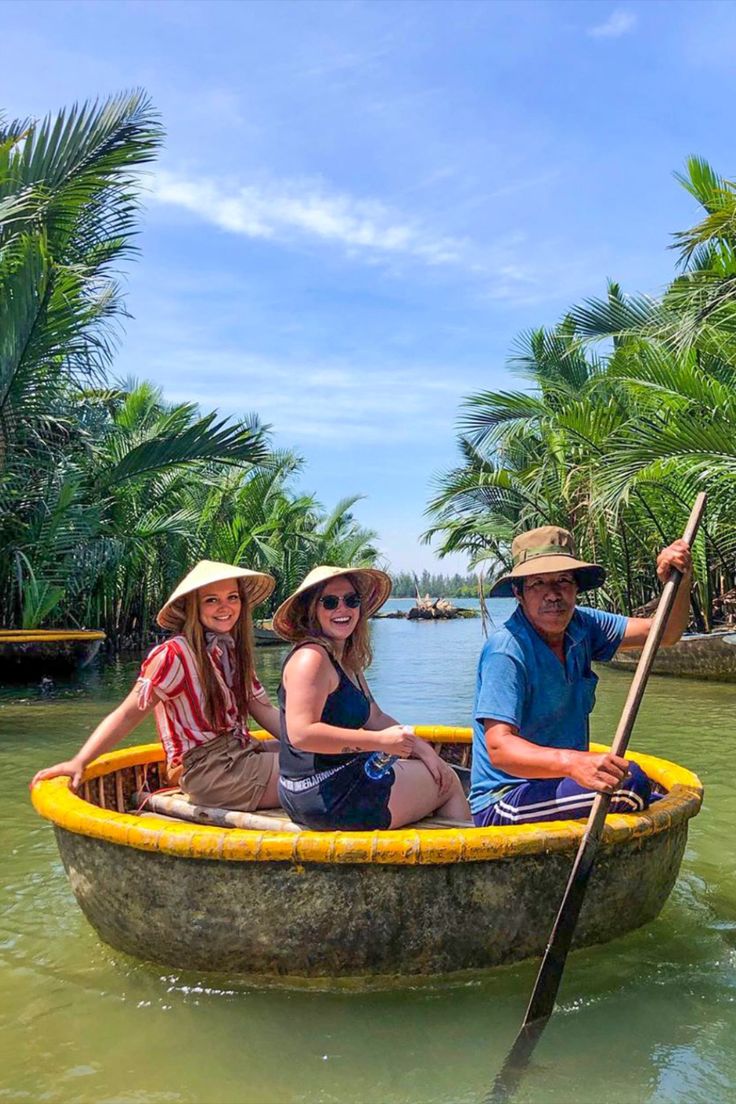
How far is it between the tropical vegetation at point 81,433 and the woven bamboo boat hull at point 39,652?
90cm

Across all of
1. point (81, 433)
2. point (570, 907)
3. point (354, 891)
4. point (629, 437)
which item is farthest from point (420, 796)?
point (81, 433)

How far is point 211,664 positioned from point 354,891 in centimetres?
117

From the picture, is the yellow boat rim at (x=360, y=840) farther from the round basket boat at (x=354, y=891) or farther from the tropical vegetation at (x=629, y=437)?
the tropical vegetation at (x=629, y=437)

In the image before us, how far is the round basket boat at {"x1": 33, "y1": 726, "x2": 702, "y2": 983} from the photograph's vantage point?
3.06 metres

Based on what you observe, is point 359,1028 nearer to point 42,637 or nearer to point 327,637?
point 327,637

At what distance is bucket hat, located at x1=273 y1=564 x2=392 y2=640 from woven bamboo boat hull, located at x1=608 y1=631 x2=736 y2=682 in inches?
328

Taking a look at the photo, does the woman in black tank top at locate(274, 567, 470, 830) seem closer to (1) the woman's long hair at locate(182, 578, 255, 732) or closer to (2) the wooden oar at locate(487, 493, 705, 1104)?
(1) the woman's long hair at locate(182, 578, 255, 732)

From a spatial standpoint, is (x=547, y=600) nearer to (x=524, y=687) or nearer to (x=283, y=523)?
(x=524, y=687)

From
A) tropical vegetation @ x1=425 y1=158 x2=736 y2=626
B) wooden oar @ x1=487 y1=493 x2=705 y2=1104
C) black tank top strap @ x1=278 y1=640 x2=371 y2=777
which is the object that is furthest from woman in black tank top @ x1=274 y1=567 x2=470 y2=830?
tropical vegetation @ x1=425 y1=158 x2=736 y2=626

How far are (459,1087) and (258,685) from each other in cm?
196

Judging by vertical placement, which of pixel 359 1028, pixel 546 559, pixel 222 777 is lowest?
pixel 359 1028

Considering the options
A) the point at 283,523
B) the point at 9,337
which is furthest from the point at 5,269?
the point at 283,523

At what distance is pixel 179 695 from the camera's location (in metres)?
3.84

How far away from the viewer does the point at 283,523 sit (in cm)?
2411
